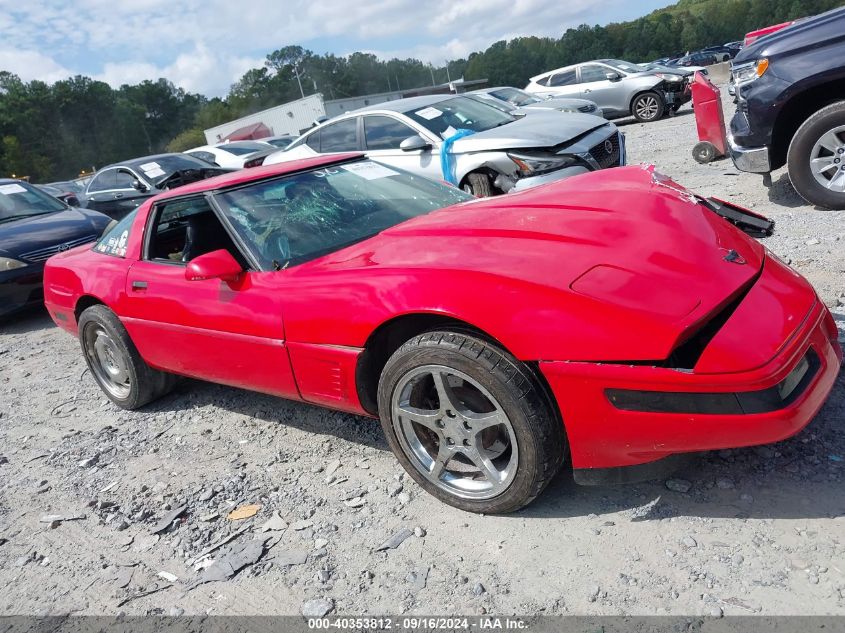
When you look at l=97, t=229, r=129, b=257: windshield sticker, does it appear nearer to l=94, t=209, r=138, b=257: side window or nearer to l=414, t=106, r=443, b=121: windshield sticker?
l=94, t=209, r=138, b=257: side window

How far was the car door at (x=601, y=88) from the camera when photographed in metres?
15.1

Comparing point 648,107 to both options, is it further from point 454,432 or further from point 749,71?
point 454,432

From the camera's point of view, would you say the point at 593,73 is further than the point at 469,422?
Yes

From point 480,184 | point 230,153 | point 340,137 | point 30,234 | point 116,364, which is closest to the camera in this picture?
point 116,364

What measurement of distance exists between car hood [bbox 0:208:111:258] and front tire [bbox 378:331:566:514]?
19.3 ft

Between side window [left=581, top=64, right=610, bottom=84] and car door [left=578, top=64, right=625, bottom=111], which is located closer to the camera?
car door [left=578, top=64, right=625, bottom=111]

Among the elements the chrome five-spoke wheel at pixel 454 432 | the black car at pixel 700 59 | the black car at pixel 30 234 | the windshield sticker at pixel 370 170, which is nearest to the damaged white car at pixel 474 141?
the windshield sticker at pixel 370 170

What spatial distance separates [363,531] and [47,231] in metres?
6.25

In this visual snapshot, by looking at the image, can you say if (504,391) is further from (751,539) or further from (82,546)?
(82,546)

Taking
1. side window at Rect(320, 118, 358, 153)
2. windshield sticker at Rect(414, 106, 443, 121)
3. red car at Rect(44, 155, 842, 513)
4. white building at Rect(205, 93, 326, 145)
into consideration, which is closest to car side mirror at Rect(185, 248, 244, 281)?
red car at Rect(44, 155, 842, 513)

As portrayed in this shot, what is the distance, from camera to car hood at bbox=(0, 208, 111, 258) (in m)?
6.77

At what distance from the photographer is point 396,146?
294 inches

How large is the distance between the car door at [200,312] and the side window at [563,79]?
1403 cm

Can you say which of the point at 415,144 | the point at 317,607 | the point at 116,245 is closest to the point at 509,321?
the point at 317,607
